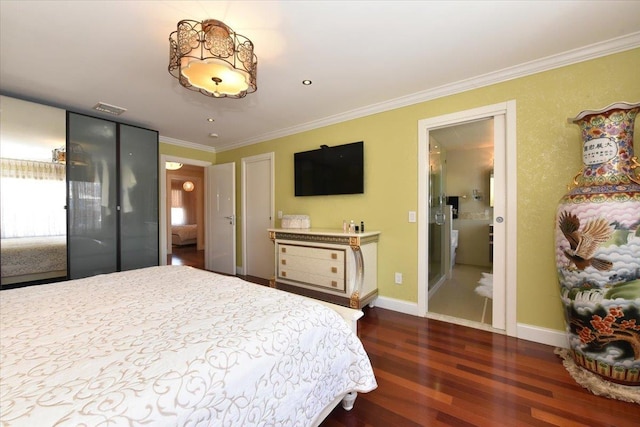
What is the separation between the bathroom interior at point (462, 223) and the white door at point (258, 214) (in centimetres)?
241

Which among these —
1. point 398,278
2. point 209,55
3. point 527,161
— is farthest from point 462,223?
point 209,55

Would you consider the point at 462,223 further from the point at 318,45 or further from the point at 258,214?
the point at 318,45

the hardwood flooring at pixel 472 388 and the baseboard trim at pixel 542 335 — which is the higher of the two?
the baseboard trim at pixel 542 335

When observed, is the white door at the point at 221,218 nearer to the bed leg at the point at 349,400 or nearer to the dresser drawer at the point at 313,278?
the dresser drawer at the point at 313,278

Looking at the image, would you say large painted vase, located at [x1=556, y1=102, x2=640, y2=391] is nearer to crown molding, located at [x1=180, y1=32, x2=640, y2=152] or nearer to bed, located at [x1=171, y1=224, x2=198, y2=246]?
crown molding, located at [x1=180, y1=32, x2=640, y2=152]

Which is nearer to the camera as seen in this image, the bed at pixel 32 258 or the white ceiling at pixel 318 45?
the white ceiling at pixel 318 45

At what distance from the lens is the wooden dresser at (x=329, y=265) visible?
8.84ft

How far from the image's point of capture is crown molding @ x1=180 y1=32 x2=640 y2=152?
6.25 ft

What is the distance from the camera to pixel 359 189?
3.14 metres

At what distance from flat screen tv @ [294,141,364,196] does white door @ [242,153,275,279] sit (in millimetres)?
675

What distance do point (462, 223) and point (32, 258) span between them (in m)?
6.65

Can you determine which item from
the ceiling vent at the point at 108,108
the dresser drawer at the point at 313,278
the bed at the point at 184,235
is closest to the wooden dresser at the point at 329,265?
the dresser drawer at the point at 313,278

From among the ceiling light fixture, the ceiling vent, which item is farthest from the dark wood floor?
the ceiling vent

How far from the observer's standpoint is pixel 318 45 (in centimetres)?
192
